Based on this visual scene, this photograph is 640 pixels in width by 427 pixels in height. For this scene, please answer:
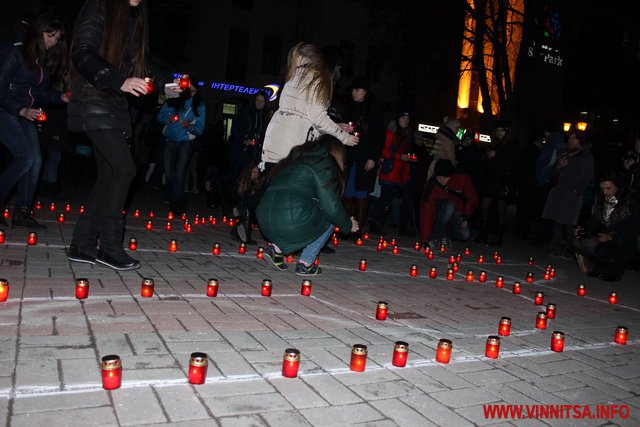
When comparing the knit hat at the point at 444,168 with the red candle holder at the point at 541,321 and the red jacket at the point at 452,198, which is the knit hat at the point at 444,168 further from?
the red candle holder at the point at 541,321

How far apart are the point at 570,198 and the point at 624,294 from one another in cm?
280

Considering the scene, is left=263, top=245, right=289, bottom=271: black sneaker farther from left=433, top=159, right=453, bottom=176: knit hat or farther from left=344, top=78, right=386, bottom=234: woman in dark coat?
left=433, top=159, right=453, bottom=176: knit hat

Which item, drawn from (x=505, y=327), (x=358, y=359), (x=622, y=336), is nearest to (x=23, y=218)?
(x=358, y=359)

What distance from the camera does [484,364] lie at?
361 centimetres

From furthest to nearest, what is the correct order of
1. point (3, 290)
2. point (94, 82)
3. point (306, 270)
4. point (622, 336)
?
point (306, 270), point (622, 336), point (94, 82), point (3, 290)

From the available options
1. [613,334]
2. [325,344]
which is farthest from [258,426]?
[613,334]

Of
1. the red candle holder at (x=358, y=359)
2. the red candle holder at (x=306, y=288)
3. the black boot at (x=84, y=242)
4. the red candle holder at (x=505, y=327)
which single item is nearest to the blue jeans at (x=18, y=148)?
the black boot at (x=84, y=242)

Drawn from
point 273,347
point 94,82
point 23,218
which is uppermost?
point 94,82

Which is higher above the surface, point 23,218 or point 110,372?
point 23,218

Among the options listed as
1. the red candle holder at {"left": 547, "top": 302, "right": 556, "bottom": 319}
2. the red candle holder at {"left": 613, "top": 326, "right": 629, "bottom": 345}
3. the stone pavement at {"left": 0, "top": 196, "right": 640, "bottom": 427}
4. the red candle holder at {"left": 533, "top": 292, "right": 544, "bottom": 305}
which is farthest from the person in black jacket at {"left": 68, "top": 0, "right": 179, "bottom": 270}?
the red candle holder at {"left": 613, "top": 326, "right": 629, "bottom": 345}

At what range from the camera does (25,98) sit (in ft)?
20.7

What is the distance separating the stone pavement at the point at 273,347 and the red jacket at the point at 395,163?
392 centimetres

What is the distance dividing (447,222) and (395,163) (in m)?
1.58

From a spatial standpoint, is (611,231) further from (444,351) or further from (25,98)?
(25,98)
